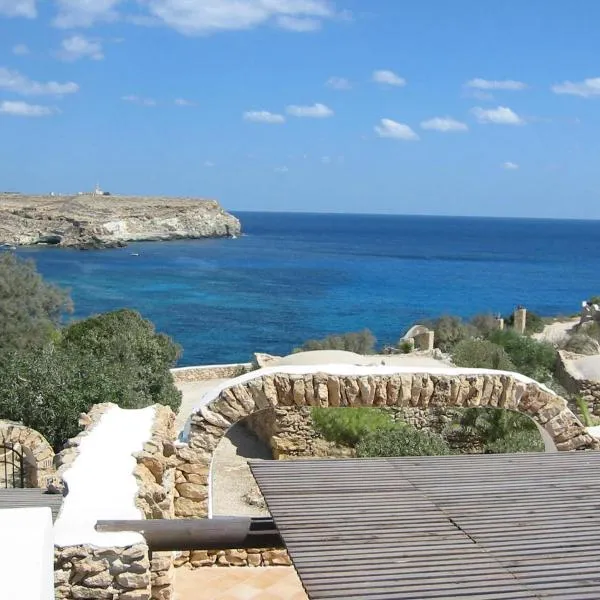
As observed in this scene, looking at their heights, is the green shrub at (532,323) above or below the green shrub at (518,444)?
below

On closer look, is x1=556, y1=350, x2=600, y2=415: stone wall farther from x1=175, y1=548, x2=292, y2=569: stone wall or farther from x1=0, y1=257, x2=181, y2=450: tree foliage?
x1=175, y1=548, x2=292, y2=569: stone wall

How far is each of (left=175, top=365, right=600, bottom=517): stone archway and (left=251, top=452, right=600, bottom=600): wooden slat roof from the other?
7.40 feet

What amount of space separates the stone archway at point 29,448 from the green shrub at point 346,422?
5991 millimetres

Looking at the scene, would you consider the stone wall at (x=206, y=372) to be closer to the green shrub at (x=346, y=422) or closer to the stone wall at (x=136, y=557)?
the green shrub at (x=346, y=422)

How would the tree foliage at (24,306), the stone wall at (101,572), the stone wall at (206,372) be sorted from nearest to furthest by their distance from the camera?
the stone wall at (101,572) → the tree foliage at (24,306) → the stone wall at (206,372)

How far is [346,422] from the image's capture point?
1552cm

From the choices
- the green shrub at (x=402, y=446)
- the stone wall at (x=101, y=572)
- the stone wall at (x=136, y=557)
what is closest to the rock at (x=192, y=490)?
the stone wall at (x=136, y=557)

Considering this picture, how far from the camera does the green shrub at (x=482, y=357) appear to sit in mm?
20558

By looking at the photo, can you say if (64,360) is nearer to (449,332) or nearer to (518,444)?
(518,444)

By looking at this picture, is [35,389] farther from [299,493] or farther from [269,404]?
[299,493]

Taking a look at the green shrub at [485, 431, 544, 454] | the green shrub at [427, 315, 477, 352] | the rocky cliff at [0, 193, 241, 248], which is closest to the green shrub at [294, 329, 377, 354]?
the green shrub at [427, 315, 477, 352]

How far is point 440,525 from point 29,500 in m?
3.92

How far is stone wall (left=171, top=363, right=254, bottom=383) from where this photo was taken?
2320 centimetres

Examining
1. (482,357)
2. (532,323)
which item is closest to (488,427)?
(482,357)
